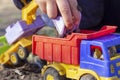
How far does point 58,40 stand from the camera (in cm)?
→ 179

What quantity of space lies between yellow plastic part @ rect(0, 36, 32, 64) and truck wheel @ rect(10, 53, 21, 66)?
22mm

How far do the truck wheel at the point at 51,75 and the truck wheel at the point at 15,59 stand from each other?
0.38 m

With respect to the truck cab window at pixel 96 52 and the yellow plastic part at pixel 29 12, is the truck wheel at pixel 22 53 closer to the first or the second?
the yellow plastic part at pixel 29 12

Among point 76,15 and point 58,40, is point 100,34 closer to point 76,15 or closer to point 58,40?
point 58,40

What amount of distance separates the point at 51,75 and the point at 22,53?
422 millimetres

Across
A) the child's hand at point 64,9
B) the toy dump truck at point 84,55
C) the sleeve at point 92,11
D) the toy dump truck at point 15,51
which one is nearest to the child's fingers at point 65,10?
the child's hand at point 64,9

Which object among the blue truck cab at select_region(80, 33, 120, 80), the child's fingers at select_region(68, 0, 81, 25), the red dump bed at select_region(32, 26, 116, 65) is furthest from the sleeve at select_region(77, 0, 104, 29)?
the child's fingers at select_region(68, 0, 81, 25)

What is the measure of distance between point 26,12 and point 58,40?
1.14ft

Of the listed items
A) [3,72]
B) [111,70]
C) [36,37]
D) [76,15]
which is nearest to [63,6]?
[76,15]

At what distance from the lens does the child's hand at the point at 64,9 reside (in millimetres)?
871

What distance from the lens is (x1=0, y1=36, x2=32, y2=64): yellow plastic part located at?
223 cm

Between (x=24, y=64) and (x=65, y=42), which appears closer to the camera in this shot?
(x=65, y=42)

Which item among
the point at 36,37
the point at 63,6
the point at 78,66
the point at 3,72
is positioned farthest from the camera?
the point at 3,72

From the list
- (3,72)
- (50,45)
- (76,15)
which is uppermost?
(76,15)
